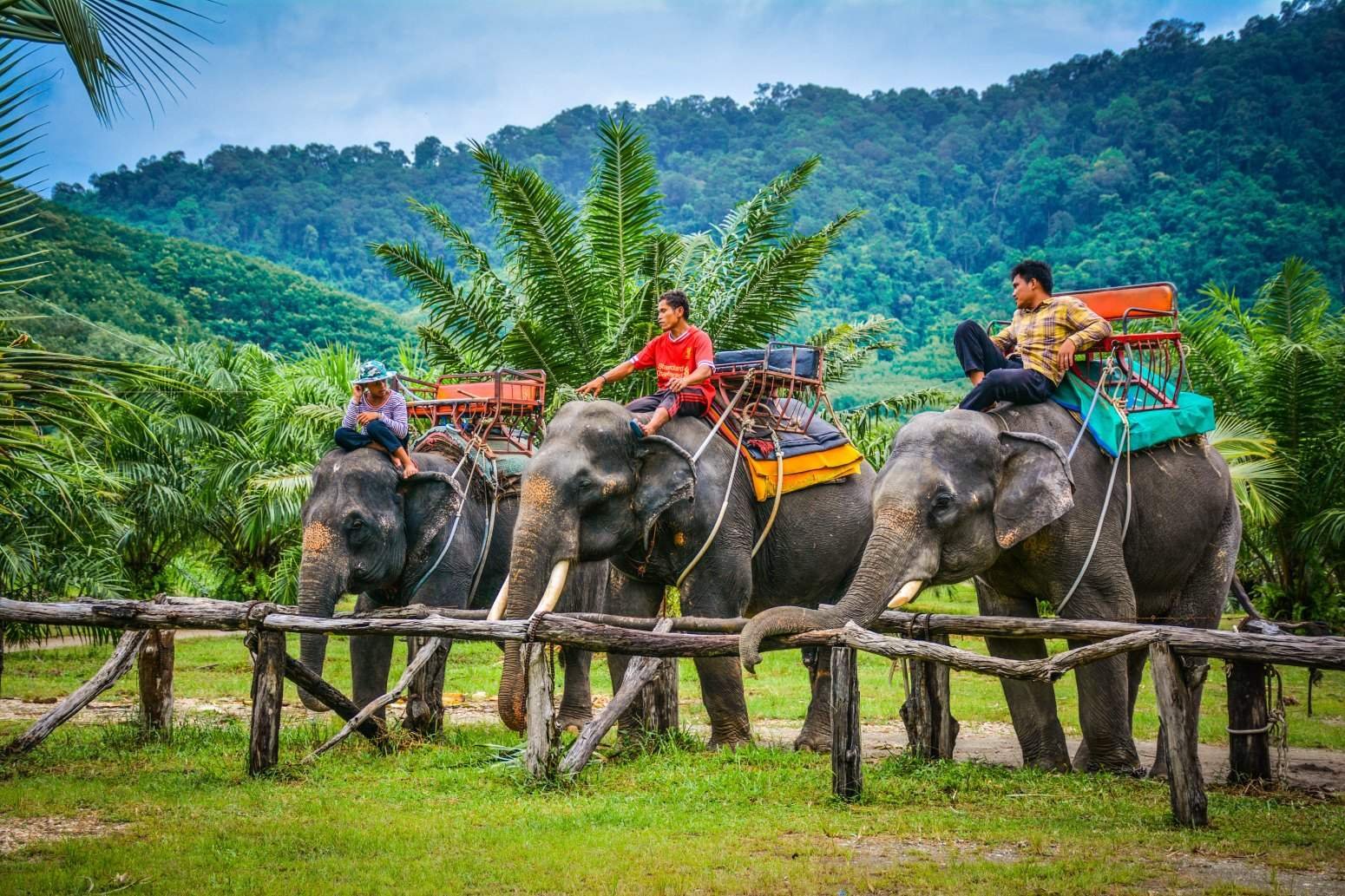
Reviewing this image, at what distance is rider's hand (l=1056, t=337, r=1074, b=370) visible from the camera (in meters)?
9.02

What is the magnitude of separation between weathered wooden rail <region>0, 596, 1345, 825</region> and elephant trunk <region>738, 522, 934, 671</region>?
14cm

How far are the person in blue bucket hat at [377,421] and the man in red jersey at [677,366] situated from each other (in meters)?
1.65

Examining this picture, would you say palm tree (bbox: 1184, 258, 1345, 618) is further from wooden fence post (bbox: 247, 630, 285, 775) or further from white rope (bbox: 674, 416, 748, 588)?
wooden fence post (bbox: 247, 630, 285, 775)

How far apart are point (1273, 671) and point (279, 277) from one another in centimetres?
4887

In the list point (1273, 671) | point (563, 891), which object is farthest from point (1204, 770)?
point (563, 891)

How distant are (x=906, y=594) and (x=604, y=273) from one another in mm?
10096

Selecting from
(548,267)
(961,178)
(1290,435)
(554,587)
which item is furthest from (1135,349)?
(961,178)

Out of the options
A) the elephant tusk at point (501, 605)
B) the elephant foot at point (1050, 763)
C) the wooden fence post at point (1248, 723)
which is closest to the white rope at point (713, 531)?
the elephant tusk at point (501, 605)

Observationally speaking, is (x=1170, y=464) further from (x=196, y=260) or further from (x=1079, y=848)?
(x=196, y=260)

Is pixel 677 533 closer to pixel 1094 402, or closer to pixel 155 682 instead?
pixel 1094 402

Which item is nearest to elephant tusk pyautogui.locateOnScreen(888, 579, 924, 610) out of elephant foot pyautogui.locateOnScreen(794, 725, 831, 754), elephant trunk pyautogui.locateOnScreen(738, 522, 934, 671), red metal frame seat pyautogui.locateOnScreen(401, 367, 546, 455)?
elephant trunk pyautogui.locateOnScreen(738, 522, 934, 671)

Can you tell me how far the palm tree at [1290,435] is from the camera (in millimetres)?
17250

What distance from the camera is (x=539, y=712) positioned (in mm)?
8289

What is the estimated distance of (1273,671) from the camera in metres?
8.59
